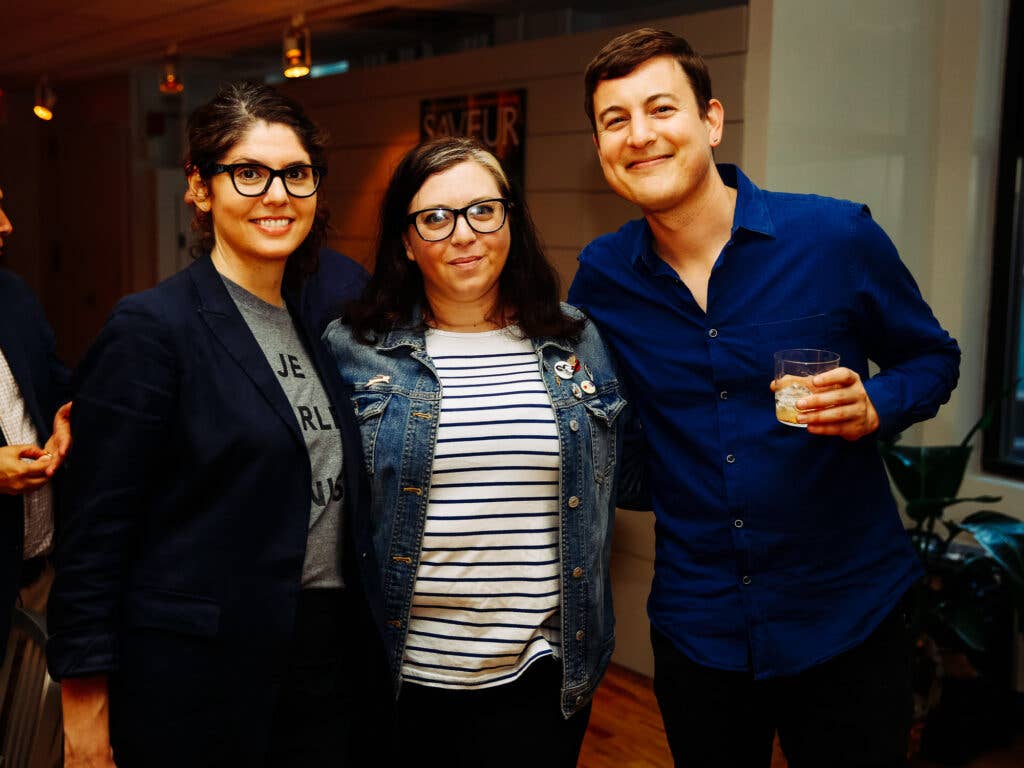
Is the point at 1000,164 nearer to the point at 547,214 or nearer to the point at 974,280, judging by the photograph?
the point at 974,280

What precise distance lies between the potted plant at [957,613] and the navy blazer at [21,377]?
8.47 feet

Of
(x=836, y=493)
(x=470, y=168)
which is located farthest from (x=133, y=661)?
(x=836, y=493)

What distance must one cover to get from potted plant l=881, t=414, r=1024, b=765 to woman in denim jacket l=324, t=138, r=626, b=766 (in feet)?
6.17

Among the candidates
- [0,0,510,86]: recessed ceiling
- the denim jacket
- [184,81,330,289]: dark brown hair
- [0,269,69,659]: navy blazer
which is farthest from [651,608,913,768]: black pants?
[0,0,510,86]: recessed ceiling

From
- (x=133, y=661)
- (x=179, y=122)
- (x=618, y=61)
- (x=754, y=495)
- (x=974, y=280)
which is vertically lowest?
(x=133, y=661)

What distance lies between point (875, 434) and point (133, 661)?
4.08 feet

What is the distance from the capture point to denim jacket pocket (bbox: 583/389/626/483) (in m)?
1.89

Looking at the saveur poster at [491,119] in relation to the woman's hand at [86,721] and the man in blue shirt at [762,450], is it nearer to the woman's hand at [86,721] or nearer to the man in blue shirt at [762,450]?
the man in blue shirt at [762,450]

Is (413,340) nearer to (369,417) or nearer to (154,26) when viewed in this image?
(369,417)

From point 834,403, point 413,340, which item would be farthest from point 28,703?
point 834,403

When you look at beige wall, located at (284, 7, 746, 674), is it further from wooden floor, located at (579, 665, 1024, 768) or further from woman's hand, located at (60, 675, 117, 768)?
woman's hand, located at (60, 675, 117, 768)

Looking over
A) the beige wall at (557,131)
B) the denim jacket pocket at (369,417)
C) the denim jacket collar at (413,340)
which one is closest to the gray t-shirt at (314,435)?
the denim jacket pocket at (369,417)

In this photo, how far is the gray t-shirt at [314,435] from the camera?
1680 millimetres

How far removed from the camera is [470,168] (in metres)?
1.92
